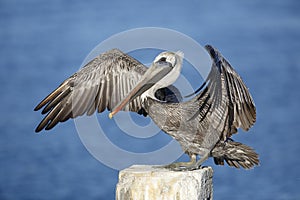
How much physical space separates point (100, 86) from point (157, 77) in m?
0.70

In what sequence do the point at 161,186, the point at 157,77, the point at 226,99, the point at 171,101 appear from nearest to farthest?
the point at 161,186
the point at 226,99
the point at 157,77
the point at 171,101

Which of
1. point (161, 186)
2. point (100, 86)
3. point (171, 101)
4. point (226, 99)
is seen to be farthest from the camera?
point (100, 86)

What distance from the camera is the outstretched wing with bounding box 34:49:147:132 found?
6.16m

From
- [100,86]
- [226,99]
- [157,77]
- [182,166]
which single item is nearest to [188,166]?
[182,166]

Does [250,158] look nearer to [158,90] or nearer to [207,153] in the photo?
[207,153]

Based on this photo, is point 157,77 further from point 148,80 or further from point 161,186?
point 161,186

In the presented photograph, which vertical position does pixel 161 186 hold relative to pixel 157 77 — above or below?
below

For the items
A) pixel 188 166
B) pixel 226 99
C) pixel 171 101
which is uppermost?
pixel 171 101

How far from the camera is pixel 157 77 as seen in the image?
19.1 feet

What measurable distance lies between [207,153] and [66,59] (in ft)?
28.7

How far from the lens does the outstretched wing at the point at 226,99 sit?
5.47 m

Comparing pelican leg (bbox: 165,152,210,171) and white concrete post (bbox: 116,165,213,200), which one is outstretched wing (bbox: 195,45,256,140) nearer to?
pelican leg (bbox: 165,152,210,171)

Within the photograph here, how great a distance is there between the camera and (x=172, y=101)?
20.1ft
